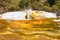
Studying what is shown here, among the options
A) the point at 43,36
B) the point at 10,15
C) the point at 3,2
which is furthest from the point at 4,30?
the point at 3,2

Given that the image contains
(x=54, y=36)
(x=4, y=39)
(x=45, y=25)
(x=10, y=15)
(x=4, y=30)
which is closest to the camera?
(x=4, y=39)

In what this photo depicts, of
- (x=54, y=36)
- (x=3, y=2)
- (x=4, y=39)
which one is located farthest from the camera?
(x=3, y=2)

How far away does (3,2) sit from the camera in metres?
9.11

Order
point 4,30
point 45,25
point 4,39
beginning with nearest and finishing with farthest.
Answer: point 4,39, point 4,30, point 45,25

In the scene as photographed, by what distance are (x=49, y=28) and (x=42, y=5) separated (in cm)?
399

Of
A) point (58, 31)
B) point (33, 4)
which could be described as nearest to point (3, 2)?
point (33, 4)

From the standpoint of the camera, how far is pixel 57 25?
5590 millimetres

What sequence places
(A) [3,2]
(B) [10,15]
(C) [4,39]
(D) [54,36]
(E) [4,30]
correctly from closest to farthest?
(C) [4,39]
(D) [54,36]
(E) [4,30]
(B) [10,15]
(A) [3,2]

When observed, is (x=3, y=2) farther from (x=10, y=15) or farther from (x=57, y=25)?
(x=57, y=25)

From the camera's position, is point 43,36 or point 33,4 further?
point 33,4

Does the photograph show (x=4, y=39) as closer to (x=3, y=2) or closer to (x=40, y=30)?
(x=40, y=30)

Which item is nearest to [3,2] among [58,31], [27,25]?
[27,25]

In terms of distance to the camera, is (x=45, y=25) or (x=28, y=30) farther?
(x=45, y=25)

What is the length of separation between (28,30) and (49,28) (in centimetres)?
56
